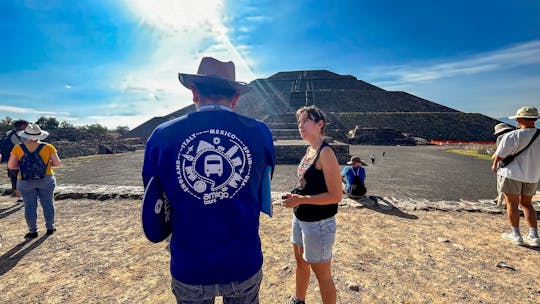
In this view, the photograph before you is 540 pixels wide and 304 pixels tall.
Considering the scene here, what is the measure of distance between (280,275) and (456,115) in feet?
178

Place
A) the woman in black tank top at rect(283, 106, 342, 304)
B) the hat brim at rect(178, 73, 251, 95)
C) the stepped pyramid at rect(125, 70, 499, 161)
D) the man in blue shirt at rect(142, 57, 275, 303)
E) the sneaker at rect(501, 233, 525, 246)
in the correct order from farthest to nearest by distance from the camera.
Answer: the stepped pyramid at rect(125, 70, 499, 161) → the sneaker at rect(501, 233, 525, 246) → the woman in black tank top at rect(283, 106, 342, 304) → the hat brim at rect(178, 73, 251, 95) → the man in blue shirt at rect(142, 57, 275, 303)

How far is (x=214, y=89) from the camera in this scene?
1.31 meters

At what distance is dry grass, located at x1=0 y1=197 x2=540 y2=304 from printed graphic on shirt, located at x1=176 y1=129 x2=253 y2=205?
1917 millimetres

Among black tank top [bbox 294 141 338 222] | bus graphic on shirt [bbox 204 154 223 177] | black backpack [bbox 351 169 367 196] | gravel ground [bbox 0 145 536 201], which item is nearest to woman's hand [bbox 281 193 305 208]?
black tank top [bbox 294 141 338 222]

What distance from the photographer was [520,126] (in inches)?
139

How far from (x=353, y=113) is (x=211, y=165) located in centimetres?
4754

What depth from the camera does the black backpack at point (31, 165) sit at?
383cm

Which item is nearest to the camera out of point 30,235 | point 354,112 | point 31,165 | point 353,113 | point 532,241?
point 532,241

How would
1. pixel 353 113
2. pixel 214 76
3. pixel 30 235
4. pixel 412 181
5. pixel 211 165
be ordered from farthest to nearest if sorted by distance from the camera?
pixel 353 113, pixel 412 181, pixel 30 235, pixel 214 76, pixel 211 165

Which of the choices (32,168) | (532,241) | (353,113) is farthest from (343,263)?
(353,113)

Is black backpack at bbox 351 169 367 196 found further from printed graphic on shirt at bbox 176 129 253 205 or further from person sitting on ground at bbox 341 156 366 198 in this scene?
printed graphic on shirt at bbox 176 129 253 205

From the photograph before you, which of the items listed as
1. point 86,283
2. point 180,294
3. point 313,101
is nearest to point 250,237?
point 180,294

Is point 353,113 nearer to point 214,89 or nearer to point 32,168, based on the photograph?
point 32,168

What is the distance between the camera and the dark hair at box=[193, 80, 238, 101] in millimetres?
1310
